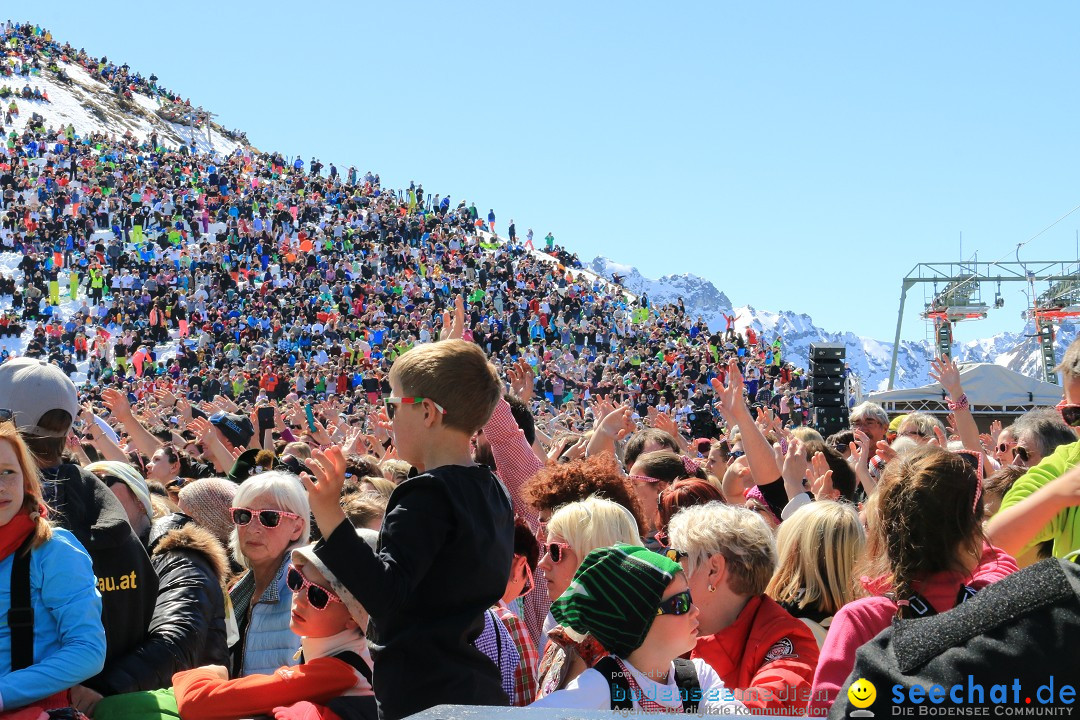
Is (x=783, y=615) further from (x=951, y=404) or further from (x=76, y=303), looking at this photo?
(x=76, y=303)

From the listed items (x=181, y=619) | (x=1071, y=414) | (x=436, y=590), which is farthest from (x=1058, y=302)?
(x=436, y=590)

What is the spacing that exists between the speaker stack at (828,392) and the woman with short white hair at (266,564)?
412 inches

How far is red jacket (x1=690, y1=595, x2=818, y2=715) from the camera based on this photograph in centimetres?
303

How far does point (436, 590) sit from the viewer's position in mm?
2715

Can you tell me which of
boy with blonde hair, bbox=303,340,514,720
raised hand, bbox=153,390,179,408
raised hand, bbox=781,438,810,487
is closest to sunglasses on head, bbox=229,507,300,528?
boy with blonde hair, bbox=303,340,514,720

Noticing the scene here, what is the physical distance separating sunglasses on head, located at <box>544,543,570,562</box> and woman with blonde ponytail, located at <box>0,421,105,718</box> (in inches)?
55.4

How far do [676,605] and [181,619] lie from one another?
1.71 metres

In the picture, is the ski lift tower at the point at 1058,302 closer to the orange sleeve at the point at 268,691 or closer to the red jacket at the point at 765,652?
the red jacket at the point at 765,652

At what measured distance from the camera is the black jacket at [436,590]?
8.65 ft

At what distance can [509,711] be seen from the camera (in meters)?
1.31

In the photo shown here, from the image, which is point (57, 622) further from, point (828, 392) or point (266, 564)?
point (828, 392)

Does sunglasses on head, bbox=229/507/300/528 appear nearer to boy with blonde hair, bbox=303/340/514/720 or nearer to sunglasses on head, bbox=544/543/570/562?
sunglasses on head, bbox=544/543/570/562

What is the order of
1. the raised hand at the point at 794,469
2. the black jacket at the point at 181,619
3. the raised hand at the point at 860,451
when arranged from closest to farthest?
the black jacket at the point at 181,619
the raised hand at the point at 794,469
the raised hand at the point at 860,451

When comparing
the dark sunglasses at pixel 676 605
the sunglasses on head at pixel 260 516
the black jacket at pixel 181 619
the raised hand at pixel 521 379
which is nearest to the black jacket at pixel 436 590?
the dark sunglasses at pixel 676 605
